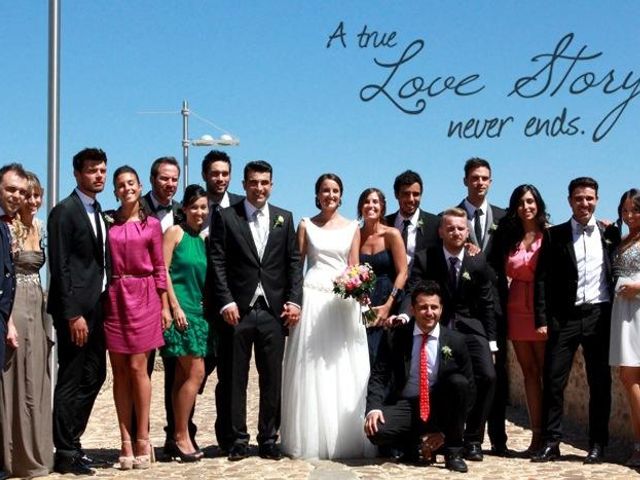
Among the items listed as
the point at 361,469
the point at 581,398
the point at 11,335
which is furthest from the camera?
the point at 581,398

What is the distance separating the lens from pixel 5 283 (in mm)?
6395

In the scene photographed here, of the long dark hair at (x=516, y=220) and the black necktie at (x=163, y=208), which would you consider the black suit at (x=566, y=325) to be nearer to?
the long dark hair at (x=516, y=220)

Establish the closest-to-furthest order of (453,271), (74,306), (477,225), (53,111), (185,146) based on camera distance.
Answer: (74,306) → (453,271) → (477,225) → (53,111) → (185,146)

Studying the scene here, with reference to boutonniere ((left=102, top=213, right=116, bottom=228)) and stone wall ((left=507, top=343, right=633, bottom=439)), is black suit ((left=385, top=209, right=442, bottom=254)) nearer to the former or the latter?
boutonniere ((left=102, top=213, right=116, bottom=228))

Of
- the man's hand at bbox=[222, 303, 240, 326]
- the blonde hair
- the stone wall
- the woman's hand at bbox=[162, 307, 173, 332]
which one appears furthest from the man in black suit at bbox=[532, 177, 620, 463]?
the blonde hair

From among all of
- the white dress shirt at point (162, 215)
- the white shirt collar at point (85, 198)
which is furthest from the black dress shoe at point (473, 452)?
the white shirt collar at point (85, 198)

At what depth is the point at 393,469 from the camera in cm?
706

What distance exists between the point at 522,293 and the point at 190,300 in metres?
2.69

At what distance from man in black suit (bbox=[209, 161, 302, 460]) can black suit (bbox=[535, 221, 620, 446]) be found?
199cm

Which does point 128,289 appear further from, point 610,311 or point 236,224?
point 610,311

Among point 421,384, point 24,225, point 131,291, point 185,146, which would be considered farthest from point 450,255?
point 185,146

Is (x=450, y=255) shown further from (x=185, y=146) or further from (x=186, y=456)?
(x=185, y=146)

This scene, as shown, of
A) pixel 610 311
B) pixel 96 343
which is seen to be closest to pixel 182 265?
pixel 96 343

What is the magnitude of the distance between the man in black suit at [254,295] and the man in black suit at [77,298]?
0.93 m
